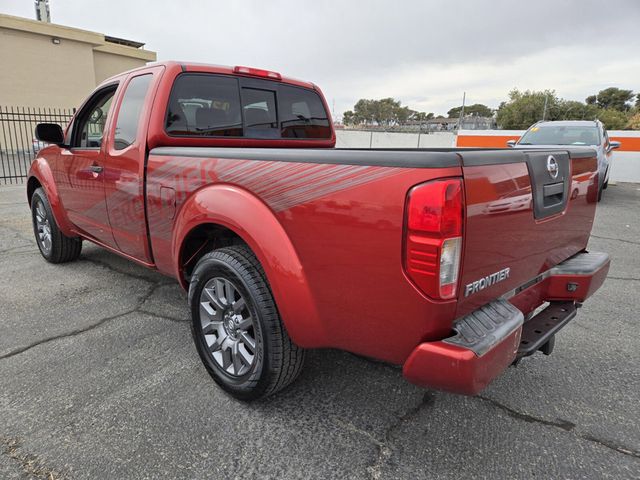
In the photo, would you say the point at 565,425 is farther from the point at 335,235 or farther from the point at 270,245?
the point at 270,245

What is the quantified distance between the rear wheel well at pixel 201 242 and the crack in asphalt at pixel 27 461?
1.22 m

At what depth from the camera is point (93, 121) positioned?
3.95 metres

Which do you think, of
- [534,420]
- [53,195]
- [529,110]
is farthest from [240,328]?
[529,110]

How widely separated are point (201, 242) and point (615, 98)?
10220cm

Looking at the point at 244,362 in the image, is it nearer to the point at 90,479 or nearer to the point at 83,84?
the point at 90,479

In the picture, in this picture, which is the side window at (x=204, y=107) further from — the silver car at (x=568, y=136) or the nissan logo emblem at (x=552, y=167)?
the silver car at (x=568, y=136)

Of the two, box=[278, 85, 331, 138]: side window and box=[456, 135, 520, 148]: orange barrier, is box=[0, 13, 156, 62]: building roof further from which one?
box=[278, 85, 331, 138]: side window

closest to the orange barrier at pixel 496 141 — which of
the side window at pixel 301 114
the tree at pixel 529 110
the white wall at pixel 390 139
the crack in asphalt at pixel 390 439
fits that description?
the white wall at pixel 390 139

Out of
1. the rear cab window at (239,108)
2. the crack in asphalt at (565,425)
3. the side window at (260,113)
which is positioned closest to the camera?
the crack in asphalt at (565,425)

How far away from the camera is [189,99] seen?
305 centimetres

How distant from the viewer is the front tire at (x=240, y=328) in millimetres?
2113

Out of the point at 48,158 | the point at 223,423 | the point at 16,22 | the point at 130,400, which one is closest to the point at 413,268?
the point at 223,423

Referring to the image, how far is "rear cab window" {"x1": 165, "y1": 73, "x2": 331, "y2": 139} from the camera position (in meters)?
3.01

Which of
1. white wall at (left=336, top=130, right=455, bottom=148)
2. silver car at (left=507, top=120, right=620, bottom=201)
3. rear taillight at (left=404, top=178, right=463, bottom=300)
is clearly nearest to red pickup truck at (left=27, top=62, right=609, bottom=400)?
rear taillight at (left=404, top=178, right=463, bottom=300)
